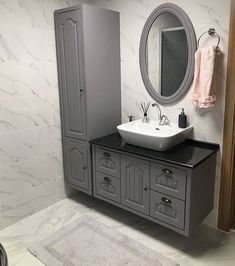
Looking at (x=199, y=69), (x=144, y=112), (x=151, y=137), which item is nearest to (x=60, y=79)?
(x=144, y=112)

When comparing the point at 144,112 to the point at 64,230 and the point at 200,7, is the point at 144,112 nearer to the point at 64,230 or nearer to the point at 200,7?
the point at 200,7

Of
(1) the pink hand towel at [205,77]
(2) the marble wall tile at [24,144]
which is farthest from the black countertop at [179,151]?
(2) the marble wall tile at [24,144]

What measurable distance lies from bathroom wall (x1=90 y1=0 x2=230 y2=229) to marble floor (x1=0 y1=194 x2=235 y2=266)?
0.91 ft

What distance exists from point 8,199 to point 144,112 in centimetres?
151

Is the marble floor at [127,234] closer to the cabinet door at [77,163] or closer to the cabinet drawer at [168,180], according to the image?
the cabinet door at [77,163]

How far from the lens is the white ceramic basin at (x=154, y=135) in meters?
2.06

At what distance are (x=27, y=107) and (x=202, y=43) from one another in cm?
160

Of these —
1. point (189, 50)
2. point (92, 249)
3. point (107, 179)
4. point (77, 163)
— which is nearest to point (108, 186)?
point (107, 179)

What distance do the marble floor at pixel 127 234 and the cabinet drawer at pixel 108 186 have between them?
0.26m

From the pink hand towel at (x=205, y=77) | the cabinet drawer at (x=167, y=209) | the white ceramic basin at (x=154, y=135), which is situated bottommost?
the cabinet drawer at (x=167, y=209)

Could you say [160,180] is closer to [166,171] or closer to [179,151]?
[166,171]

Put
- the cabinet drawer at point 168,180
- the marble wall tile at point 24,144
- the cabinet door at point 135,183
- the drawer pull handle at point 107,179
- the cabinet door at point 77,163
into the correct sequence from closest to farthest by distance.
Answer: the cabinet drawer at point 168,180 < the cabinet door at point 135,183 < the marble wall tile at point 24,144 < the drawer pull handle at point 107,179 < the cabinet door at point 77,163

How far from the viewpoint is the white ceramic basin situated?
→ 6.75ft

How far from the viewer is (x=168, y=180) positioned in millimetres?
2010
